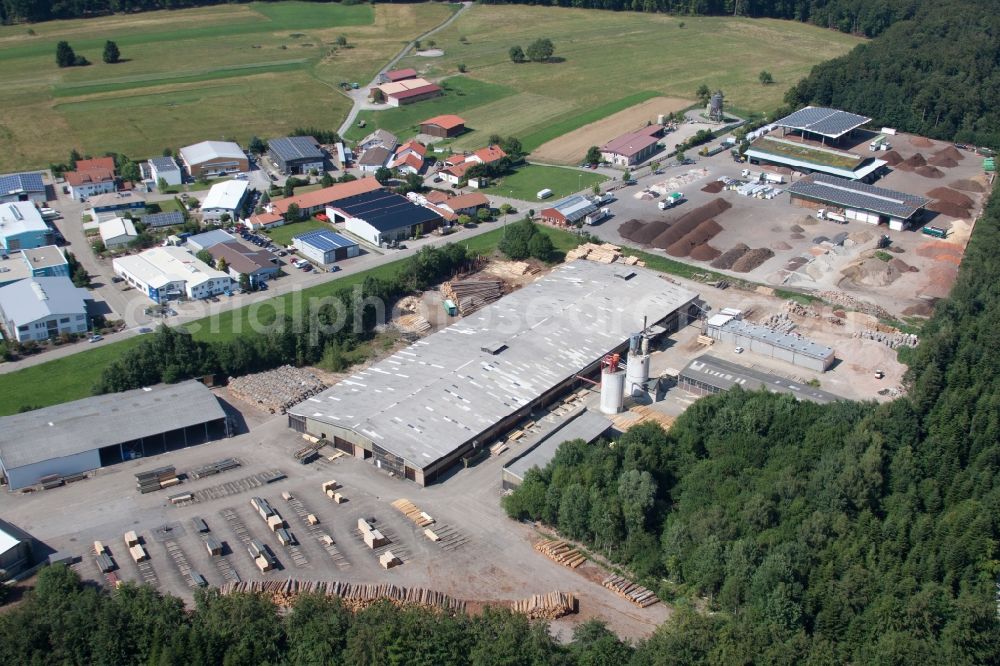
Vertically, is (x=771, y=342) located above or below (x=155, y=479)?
above

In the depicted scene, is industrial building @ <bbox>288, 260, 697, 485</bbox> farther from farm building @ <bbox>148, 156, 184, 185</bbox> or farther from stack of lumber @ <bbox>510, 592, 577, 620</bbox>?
farm building @ <bbox>148, 156, 184, 185</bbox>

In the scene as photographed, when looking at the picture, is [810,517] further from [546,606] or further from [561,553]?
[546,606]

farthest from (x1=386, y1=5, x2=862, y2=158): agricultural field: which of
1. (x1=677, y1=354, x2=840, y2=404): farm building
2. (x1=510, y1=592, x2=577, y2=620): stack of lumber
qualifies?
(x1=510, y1=592, x2=577, y2=620): stack of lumber

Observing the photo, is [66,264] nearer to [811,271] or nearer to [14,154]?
[14,154]

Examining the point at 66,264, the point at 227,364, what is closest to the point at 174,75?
the point at 66,264

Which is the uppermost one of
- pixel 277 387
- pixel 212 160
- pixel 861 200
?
pixel 212 160

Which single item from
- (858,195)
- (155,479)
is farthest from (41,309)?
(858,195)

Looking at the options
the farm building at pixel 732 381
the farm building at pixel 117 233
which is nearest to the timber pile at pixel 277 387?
the farm building at pixel 732 381
